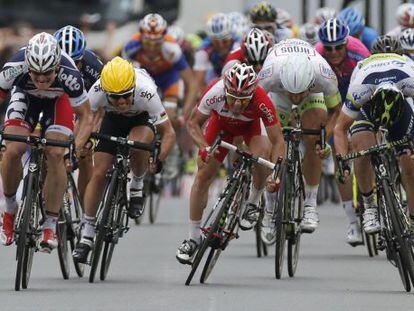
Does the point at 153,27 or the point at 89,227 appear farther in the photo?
the point at 153,27

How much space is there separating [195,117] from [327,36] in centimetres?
300

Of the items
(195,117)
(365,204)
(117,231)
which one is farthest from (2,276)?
(365,204)

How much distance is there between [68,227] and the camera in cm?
1514

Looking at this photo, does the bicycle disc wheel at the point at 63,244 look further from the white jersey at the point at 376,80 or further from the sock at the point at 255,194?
the white jersey at the point at 376,80

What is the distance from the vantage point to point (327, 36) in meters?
17.5

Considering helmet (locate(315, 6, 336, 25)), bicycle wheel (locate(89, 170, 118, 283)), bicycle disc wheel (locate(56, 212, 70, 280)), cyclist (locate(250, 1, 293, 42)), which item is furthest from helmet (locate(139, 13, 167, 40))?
bicycle wheel (locate(89, 170, 118, 283))

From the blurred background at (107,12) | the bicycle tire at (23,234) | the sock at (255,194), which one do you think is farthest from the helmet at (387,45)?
the blurred background at (107,12)

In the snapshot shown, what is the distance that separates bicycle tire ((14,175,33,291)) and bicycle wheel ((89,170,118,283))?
68cm

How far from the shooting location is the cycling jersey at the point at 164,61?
2206 centimetres

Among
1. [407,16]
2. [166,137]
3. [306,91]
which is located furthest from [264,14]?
[166,137]

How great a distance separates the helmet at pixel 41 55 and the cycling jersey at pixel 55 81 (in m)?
0.29

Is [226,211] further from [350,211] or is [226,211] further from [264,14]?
[264,14]

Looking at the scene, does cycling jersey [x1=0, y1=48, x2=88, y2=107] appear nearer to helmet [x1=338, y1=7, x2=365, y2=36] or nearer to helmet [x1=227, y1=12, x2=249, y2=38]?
helmet [x1=338, y1=7, x2=365, y2=36]

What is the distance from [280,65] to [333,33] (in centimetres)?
190
